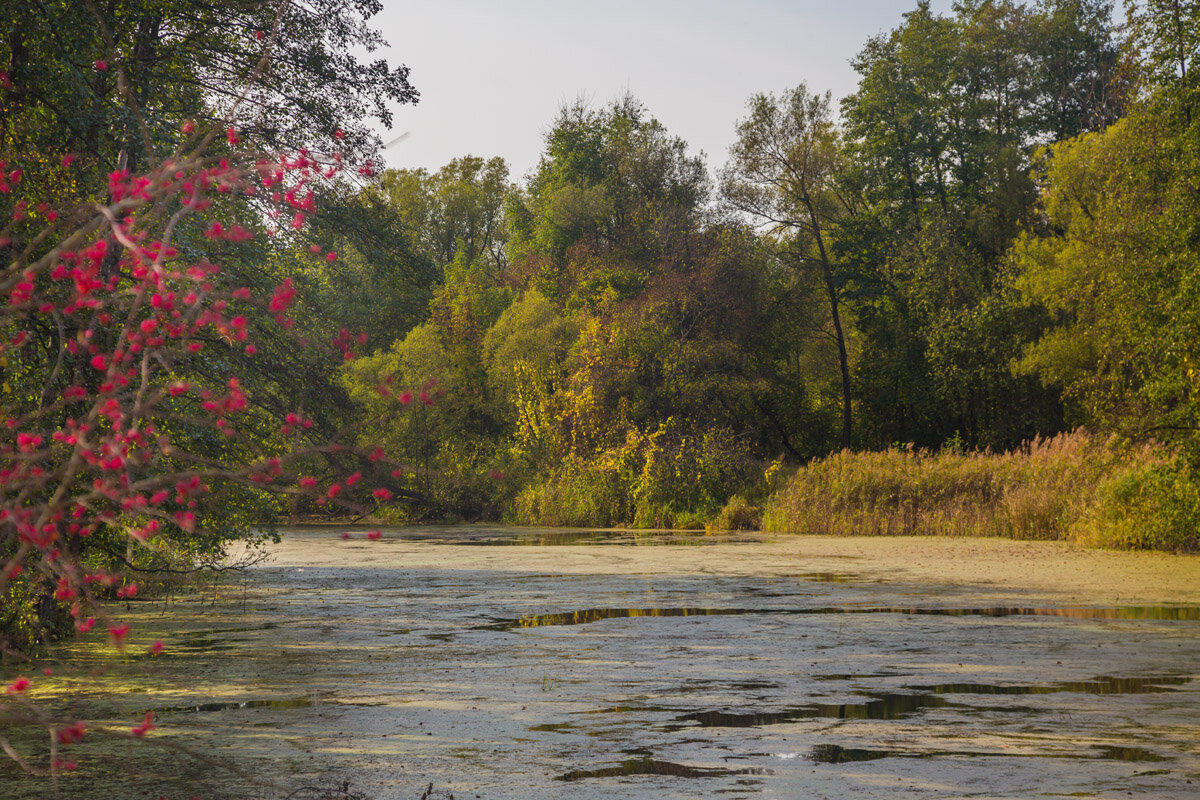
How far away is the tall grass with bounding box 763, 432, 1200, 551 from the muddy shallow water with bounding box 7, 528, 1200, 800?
1.51 m

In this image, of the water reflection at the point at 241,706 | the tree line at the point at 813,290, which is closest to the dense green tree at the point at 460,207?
the tree line at the point at 813,290

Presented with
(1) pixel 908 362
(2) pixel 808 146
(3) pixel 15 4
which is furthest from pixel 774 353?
(3) pixel 15 4

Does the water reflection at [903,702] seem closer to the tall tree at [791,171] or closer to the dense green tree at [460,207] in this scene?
the tall tree at [791,171]

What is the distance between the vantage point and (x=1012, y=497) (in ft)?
62.3

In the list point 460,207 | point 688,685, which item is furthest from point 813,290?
point 688,685

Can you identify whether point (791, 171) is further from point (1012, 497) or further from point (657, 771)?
point (657, 771)

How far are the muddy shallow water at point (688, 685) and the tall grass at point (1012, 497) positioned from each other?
1.51 meters

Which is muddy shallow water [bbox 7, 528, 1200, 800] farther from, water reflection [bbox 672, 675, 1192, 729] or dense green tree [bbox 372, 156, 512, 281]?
dense green tree [bbox 372, 156, 512, 281]

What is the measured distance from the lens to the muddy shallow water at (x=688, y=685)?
5109mm

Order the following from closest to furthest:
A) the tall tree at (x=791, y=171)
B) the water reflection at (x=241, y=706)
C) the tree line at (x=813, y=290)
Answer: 1. the water reflection at (x=241, y=706)
2. the tree line at (x=813, y=290)
3. the tall tree at (x=791, y=171)

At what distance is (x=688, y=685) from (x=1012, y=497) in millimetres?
13276

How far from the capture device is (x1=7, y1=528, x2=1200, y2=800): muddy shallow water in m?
5.11

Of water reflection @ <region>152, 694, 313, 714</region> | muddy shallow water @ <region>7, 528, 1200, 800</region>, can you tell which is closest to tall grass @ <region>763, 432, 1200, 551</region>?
muddy shallow water @ <region>7, 528, 1200, 800</region>

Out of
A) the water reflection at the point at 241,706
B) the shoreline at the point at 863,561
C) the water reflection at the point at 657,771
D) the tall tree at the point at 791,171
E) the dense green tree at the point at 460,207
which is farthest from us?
the dense green tree at the point at 460,207
